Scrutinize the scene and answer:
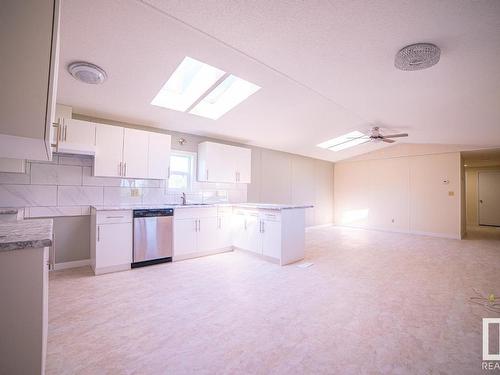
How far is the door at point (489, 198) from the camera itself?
27.6 feet

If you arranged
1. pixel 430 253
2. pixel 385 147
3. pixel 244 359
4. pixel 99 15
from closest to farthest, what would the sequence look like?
pixel 244 359, pixel 99 15, pixel 430 253, pixel 385 147

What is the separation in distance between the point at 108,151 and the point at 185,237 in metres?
1.81

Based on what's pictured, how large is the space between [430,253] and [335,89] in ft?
12.5

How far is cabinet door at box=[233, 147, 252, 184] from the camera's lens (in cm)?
504

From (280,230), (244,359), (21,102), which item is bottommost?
(244,359)

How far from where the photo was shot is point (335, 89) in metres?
3.36

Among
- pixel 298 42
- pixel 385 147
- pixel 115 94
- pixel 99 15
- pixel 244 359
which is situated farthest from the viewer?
pixel 385 147

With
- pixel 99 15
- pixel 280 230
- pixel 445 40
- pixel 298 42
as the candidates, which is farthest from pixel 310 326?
pixel 99 15

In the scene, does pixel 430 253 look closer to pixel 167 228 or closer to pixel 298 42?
pixel 298 42

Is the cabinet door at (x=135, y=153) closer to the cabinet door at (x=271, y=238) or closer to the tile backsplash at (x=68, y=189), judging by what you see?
the tile backsplash at (x=68, y=189)

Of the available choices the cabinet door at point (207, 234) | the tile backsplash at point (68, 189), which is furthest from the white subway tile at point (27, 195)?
the cabinet door at point (207, 234)

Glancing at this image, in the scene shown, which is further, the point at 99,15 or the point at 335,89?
the point at 335,89

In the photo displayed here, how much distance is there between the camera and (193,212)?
13.4 feet

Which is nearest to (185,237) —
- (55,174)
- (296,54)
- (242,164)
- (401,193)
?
(242,164)
